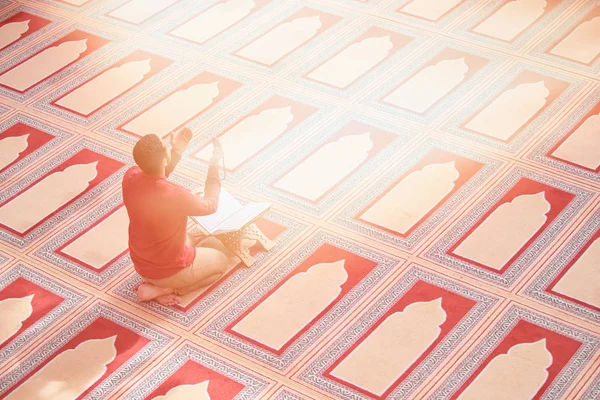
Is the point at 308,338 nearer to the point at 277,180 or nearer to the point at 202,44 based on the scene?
the point at 277,180

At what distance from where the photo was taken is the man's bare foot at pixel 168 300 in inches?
178

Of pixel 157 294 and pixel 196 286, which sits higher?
pixel 196 286

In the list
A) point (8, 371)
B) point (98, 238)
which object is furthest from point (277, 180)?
point (8, 371)

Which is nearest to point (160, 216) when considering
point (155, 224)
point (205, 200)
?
point (155, 224)

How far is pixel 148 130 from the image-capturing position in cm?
566

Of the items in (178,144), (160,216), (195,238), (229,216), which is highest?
(178,144)

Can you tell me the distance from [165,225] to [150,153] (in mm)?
337

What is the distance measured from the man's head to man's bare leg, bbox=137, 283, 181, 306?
1.91 ft

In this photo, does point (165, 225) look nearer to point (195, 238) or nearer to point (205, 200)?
point (205, 200)

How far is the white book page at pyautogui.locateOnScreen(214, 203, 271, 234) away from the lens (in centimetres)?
459

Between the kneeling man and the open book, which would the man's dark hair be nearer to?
the kneeling man

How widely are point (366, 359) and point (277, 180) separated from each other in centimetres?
132

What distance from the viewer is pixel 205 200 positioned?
171 inches

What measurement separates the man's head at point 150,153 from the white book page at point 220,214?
50cm
